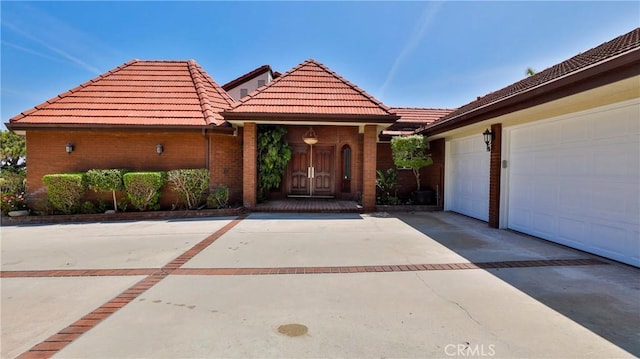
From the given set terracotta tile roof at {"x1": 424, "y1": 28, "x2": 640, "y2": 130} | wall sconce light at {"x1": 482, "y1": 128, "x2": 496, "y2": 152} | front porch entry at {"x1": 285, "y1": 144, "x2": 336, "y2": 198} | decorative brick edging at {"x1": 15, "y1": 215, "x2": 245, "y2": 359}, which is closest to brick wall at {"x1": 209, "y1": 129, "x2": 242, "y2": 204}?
front porch entry at {"x1": 285, "y1": 144, "x2": 336, "y2": 198}

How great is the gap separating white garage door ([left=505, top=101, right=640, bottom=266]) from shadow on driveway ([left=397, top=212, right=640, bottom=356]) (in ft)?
1.08

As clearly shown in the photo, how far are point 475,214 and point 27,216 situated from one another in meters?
14.3

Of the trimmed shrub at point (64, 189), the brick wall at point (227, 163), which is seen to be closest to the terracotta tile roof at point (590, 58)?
the brick wall at point (227, 163)

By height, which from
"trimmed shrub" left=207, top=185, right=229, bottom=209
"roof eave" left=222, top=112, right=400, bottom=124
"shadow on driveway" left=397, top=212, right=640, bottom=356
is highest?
"roof eave" left=222, top=112, right=400, bottom=124

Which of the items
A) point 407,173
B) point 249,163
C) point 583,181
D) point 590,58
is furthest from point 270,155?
point 590,58

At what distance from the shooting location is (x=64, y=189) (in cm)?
932

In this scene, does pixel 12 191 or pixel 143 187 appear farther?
pixel 12 191

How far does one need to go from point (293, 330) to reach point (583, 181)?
6.17 m

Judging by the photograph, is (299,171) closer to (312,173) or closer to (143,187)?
(312,173)

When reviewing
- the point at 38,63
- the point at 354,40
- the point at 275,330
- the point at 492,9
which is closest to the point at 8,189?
the point at 38,63

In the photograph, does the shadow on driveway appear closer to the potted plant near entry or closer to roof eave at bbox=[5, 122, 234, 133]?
the potted plant near entry

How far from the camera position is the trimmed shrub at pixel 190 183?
970cm

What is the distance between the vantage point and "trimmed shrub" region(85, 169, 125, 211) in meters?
9.45

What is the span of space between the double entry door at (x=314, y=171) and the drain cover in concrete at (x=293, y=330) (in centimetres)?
1001
